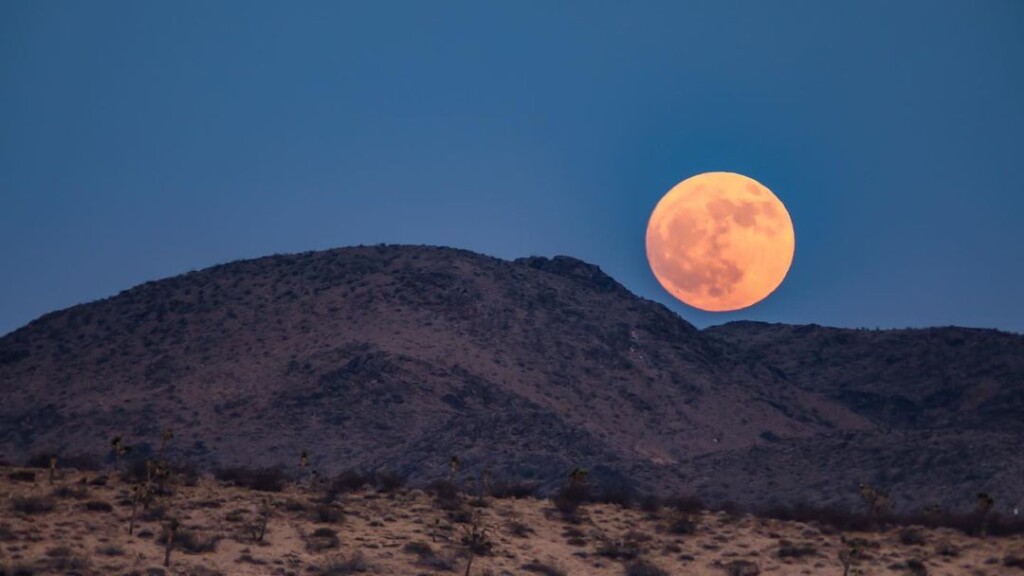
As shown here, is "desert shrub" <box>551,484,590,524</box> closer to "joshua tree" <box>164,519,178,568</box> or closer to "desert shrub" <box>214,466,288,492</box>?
"desert shrub" <box>214,466,288,492</box>

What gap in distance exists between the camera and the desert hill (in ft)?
260

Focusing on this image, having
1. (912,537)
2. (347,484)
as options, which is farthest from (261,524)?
(912,537)

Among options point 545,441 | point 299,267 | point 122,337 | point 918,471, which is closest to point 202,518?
point 545,441

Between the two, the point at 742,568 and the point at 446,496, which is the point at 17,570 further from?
the point at 742,568

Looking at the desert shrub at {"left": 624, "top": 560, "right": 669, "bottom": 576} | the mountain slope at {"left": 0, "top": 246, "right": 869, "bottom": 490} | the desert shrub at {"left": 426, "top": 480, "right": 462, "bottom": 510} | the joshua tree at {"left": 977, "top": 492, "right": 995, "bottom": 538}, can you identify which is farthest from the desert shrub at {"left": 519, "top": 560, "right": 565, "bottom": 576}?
the mountain slope at {"left": 0, "top": 246, "right": 869, "bottom": 490}

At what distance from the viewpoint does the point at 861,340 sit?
14225 cm

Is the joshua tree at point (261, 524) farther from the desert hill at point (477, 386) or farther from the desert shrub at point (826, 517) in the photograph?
the desert hill at point (477, 386)

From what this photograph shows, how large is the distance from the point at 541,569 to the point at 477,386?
54.1 m

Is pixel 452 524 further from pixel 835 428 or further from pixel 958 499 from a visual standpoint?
pixel 835 428

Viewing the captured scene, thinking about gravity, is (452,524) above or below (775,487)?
below

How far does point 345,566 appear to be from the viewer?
3803 cm

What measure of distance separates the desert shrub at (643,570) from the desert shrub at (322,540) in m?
9.77

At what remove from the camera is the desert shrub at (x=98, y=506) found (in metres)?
41.1

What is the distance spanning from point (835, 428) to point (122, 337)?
65.0m
